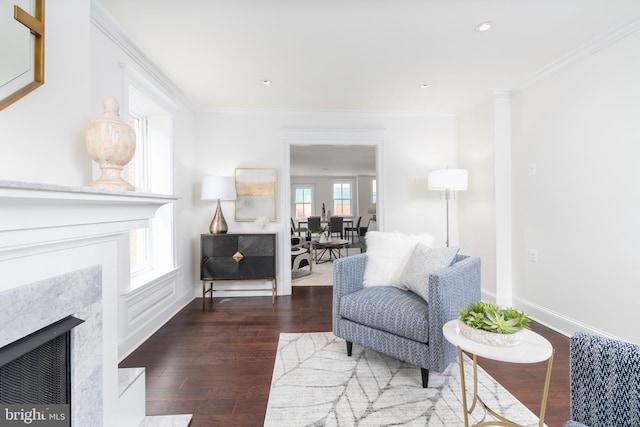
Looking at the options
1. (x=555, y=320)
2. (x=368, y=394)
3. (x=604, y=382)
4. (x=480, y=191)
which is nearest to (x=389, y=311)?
(x=368, y=394)

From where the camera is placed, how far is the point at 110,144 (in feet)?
4.11

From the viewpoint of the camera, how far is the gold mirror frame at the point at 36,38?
1.02 metres

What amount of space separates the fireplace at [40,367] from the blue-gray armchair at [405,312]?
5.03 feet

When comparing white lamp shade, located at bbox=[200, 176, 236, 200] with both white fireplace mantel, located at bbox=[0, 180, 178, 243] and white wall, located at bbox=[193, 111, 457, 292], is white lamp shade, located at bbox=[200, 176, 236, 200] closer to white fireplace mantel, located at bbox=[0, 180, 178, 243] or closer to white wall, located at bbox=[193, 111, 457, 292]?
white wall, located at bbox=[193, 111, 457, 292]

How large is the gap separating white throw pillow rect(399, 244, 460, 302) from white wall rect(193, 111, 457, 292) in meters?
1.83

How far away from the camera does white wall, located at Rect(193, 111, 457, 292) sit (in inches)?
149

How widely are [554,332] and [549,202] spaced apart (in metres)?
1.20

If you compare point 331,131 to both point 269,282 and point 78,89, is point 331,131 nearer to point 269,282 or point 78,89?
point 269,282

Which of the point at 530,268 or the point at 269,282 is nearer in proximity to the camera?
the point at 530,268

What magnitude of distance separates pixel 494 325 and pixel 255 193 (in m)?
3.13

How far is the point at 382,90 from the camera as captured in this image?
323 centimetres

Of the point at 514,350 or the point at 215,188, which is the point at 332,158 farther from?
the point at 514,350

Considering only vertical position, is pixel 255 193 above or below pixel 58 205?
above

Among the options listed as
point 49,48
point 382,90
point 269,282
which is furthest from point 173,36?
point 269,282
